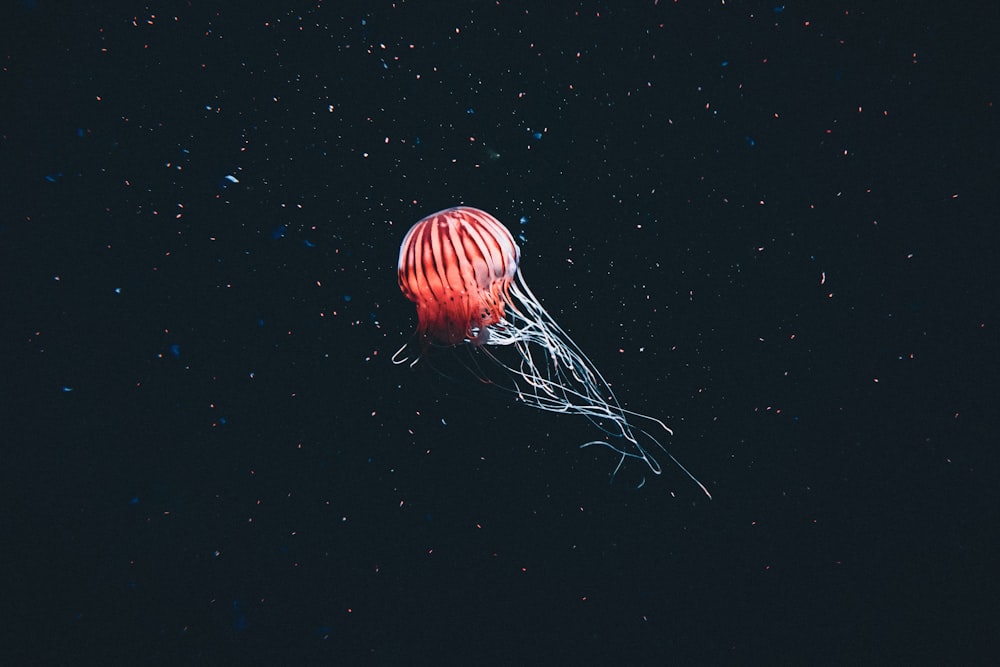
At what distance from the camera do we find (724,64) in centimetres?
179

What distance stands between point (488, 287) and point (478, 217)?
21 centimetres

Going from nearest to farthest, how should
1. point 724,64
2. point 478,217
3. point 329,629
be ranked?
point 478,217 < point 724,64 < point 329,629

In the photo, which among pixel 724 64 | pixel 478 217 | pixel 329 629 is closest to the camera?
pixel 478 217

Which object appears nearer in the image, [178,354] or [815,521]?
[178,354]

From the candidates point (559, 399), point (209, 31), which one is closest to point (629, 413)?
point (559, 399)

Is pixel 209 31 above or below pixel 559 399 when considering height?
above

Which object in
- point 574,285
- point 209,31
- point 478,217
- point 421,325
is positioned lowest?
point 574,285

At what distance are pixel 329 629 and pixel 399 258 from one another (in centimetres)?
128

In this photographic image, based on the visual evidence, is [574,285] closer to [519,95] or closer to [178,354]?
[519,95]

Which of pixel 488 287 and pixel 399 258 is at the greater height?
pixel 399 258

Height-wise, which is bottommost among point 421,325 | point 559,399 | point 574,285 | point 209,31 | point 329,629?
point 329,629

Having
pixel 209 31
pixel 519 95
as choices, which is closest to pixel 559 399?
pixel 519 95

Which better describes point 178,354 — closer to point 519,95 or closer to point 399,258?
point 399,258

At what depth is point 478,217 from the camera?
1.66 meters
